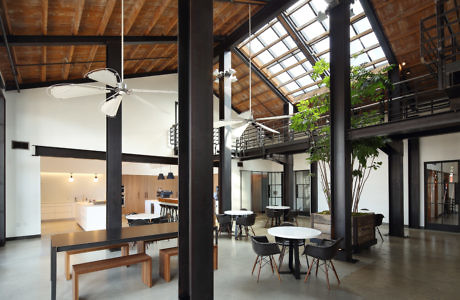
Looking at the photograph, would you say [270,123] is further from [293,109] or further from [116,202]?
[116,202]

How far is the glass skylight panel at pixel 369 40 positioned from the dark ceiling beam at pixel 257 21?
3.33 m

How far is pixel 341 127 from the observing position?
547cm

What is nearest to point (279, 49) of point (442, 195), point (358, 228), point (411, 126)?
point (411, 126)

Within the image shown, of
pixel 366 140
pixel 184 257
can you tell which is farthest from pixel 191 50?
pixel 366 140

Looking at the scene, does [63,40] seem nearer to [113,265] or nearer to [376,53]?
[113,265]

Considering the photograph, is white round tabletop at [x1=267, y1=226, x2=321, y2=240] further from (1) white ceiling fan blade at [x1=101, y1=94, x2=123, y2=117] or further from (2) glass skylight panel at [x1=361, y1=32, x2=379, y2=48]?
(2) glass skylight panel at [x1=361, y1=32, x2=379, y2=48]

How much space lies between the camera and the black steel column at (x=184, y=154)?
272 cm

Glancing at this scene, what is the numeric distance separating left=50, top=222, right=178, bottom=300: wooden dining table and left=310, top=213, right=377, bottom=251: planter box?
128 inches

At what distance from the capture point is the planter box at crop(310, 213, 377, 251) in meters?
5.89

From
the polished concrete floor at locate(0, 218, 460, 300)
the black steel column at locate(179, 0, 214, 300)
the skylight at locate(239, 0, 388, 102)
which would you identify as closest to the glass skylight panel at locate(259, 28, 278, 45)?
the skylight at locate(239, 0, 388, 102)

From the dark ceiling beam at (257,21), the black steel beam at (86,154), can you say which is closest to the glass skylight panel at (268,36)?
the dark ceiling beam at (257,21)

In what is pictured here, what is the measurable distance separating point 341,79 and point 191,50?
400 cm

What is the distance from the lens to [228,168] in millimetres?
8523

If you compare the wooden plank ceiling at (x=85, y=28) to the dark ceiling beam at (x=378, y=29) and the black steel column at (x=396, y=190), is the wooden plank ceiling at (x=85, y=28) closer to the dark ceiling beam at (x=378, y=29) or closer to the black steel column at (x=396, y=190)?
the dark ceiling beam at (x=378, y=29)
